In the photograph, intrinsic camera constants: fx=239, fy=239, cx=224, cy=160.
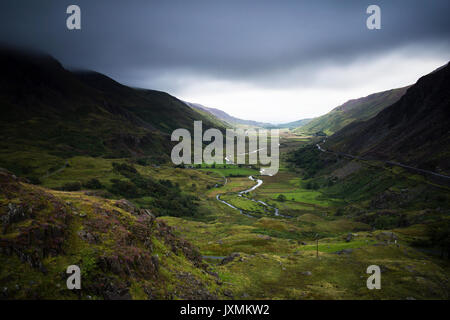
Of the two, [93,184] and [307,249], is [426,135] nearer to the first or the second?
[307,249]

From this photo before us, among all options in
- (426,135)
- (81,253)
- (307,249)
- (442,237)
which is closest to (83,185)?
(307,249)

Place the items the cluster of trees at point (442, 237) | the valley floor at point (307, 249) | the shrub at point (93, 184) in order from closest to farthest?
the valley floor at point (307, 249)
the cluster of trees at point (442, 237)
the shrub at point (93, 184)

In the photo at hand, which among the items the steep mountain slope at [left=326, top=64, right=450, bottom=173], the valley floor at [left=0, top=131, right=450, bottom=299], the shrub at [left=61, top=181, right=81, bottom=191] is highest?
the steep mountain slope at [left=326, top=64, right=450, bottom=173]

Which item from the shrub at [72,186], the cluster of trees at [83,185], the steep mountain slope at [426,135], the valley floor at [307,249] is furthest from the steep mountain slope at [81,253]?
the steep mountain slope at [426,135]

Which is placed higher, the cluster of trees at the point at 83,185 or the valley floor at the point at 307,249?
the cluster of trees at the point at 83,185

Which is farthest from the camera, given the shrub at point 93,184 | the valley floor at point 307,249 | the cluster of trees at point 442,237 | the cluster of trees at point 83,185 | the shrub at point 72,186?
the shrub at point 93,184

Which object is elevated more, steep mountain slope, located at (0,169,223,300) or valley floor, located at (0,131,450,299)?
steep mountain slope, located at (0,169,223,300)

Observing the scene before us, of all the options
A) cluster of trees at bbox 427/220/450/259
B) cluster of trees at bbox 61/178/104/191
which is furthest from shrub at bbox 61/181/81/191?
cluster of trees at bbox 427/220/450/259

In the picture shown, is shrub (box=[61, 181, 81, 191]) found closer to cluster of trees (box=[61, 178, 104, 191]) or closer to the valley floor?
cluster of trees (box=[61, 178, 104, 191])

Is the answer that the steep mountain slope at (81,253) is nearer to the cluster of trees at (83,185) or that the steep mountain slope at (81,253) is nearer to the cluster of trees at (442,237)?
the cluster of trees at (442,237)

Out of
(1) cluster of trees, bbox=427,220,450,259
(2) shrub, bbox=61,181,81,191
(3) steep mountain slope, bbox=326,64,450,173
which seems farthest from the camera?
(3) steep mountain slope, bbox=326,64,450,173

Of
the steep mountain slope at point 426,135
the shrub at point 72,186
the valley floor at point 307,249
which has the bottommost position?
the valley floor at point 307,249
